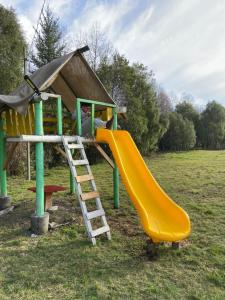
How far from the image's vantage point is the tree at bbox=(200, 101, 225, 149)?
3017cm

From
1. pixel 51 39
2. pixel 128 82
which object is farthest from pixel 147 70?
pixel 51 39

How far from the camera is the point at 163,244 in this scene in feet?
13.2

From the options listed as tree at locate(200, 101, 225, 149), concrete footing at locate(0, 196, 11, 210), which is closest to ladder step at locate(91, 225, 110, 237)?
concrete footing at locate(0, 196, 11, 210)

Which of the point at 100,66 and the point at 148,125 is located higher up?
the point at 100,66

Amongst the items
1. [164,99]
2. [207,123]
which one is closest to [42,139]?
[207,123]

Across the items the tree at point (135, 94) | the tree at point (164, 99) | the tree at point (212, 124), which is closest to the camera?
the tree at point (135, 94)

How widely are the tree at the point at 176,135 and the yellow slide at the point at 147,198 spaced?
21.3 meters

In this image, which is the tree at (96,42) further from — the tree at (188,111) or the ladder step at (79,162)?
the ladder step at (79,162)

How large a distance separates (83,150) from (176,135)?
2223cm

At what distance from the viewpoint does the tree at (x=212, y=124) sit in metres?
30.2

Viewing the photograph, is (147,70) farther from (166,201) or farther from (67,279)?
(67,279)

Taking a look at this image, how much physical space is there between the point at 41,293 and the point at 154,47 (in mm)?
8363

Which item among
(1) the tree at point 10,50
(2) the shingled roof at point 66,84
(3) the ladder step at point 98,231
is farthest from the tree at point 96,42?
(3) the ladder step at point 98,231

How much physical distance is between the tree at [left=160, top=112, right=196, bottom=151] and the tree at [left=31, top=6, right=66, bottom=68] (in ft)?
45.5
